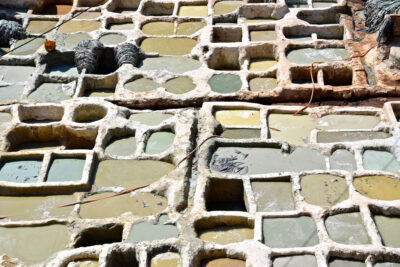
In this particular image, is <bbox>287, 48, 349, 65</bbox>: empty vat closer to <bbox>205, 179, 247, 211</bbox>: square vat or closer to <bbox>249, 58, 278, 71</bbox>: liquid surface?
<bbox>249, 58, 278, 71</bbox>: liquid surface

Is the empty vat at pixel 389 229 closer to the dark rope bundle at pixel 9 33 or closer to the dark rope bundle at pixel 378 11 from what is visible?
the dark rope bundle at pixel 378 11

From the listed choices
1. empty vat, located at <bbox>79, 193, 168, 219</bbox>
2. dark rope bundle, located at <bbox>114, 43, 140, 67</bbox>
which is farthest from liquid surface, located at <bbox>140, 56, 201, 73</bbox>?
empty vat, located at <bbox>79, 193, 168, 219</bbox>

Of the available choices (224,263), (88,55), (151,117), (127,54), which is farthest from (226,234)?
(88,55)

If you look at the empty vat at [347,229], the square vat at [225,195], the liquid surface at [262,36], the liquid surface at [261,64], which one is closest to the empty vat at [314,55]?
the liquid surface at [261,64]

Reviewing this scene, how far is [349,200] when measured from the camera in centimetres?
521

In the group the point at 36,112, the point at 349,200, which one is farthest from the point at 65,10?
the point at 349,200

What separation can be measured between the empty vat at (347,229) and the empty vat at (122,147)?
7.62ft

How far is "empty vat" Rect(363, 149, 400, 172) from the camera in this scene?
564 cm

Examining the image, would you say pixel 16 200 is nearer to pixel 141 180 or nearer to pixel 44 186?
pixel 44 186

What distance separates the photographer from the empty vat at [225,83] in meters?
7.00

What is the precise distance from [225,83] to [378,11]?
2.78 meters

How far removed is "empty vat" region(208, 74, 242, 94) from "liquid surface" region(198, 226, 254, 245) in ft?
7.42

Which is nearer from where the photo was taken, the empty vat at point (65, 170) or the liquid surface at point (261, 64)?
the empty vat at point (65, 170)

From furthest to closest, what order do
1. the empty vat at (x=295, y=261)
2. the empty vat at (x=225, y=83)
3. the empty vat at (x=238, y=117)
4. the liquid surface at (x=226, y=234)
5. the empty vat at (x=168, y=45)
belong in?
the empty vat at (x=168, y=45), the empty vat at (x=225, y=83), the empty vat at (x=238, y=117), the liquid surface at (x=226, y=234), the empty vat at (x=295, y=261)
